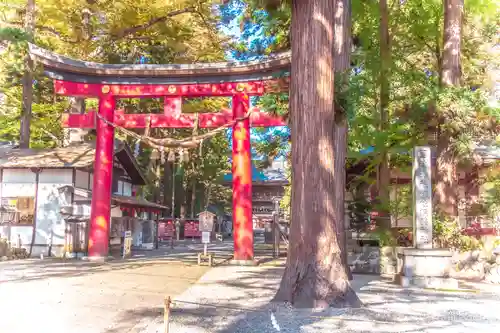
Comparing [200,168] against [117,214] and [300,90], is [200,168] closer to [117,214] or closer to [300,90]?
[117,214]

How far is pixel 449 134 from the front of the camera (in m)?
13.0

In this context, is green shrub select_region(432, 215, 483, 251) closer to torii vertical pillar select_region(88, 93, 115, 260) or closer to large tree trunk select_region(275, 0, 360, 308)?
large tree trunk select_region(275, 0, 360, 308)

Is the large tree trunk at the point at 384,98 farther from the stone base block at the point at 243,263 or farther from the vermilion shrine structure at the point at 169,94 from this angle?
the stone base block at the point at 243,263

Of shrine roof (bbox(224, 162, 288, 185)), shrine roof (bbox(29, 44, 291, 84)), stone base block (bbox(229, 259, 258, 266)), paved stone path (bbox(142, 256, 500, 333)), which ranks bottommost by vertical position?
stone base block (bbox(229, 259, 258, 266))

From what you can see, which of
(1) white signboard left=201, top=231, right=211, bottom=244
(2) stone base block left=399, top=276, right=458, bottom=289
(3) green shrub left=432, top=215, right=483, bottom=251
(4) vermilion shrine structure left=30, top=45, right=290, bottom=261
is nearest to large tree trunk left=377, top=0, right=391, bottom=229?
(3) green shrub left=432, top=215, right=483, bottom=251

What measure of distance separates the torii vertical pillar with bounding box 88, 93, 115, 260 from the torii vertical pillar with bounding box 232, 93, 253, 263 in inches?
189

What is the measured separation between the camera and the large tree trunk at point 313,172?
7617 millimetres

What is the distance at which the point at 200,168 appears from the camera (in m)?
41.5

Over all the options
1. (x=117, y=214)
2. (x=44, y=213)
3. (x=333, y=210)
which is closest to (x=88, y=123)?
(x=44, y=213)

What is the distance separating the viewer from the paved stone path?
619 centimetres

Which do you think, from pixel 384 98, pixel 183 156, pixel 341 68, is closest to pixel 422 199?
pixel 341 68

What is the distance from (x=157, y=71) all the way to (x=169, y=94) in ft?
3.10

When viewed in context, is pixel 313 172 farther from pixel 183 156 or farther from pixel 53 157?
pixel 53 157

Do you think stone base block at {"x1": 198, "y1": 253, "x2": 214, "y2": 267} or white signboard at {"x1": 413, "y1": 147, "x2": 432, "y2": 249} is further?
stone base block at {"x1": 198, "y1": 253, "x2": 214, "y2": 267}
